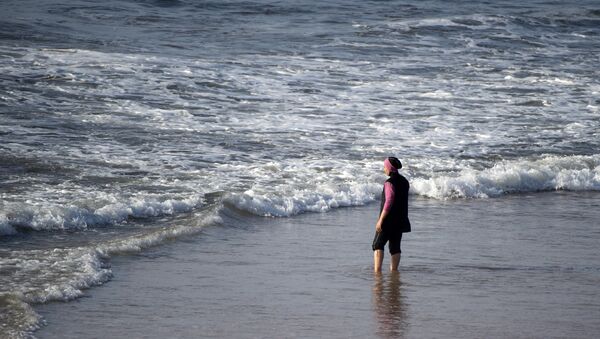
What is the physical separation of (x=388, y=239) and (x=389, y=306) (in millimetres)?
1458

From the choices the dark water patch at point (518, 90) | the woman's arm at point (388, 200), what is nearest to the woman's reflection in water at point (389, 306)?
the woman's arm at point (388, 200)

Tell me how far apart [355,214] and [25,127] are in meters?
6.86

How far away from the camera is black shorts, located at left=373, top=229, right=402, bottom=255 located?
404 inches

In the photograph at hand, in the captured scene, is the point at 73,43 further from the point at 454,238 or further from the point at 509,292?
the point at 509,292

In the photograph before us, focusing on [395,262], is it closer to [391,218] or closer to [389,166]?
[391,218]

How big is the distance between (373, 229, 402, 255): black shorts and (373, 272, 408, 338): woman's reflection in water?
0.27 meters

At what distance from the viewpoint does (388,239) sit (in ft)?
34.0

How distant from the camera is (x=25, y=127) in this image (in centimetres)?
1727

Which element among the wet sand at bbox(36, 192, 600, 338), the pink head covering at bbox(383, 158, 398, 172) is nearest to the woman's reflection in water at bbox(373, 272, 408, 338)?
the wet sand at bbox(36, 192, 600, 338)

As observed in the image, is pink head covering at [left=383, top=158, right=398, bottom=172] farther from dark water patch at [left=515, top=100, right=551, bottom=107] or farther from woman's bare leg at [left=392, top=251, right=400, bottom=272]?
dark water patch at [left=515, top=100, right=551, bottom=107]

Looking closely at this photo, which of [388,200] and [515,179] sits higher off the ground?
[388,200]

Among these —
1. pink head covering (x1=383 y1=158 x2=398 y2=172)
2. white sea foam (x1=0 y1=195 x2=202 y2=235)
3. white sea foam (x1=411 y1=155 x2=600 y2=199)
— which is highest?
pink head covering (x1=383 y1=158 x2=398 y2=172)

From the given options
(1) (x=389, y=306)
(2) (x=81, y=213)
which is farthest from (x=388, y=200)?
(2) (x=81, y=213)

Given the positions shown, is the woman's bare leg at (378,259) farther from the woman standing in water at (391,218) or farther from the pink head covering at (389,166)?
the pink head covering at (389,166)
